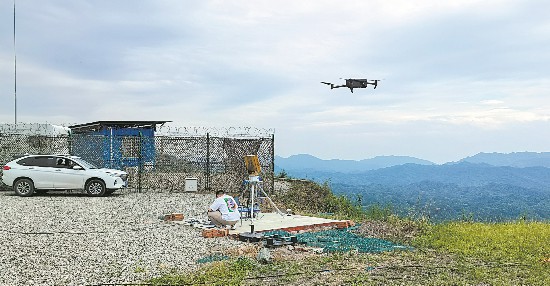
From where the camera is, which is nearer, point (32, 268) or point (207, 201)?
point (32, 268)

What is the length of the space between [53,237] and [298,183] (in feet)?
47.0

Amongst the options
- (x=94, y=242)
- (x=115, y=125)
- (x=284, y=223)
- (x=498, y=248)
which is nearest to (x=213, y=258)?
(x=94, y=242)

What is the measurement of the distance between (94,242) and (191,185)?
425 inches

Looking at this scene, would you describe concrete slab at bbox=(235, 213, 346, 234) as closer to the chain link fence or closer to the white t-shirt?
the white t-shirt

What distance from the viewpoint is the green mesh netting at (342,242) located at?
10.5 metres

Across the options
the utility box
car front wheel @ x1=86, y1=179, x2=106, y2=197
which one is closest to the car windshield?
car front wheel @ x1=86, y1=179, x2=106, y2=197

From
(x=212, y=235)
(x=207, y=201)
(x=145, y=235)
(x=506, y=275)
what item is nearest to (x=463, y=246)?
(x=506, y=275)

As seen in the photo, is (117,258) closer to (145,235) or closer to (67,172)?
Answer: (145,235)

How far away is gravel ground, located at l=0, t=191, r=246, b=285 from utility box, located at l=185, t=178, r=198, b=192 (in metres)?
3.33

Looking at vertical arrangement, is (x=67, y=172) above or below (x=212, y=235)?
above

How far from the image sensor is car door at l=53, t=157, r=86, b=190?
771 inches

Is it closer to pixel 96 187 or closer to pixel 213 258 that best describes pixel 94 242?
pixel 213 258

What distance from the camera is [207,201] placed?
18.8 meters

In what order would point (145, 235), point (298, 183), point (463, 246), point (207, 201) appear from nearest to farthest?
point (463, 246) → point (145, 235) → point (207, 201) → point (298, 183)
